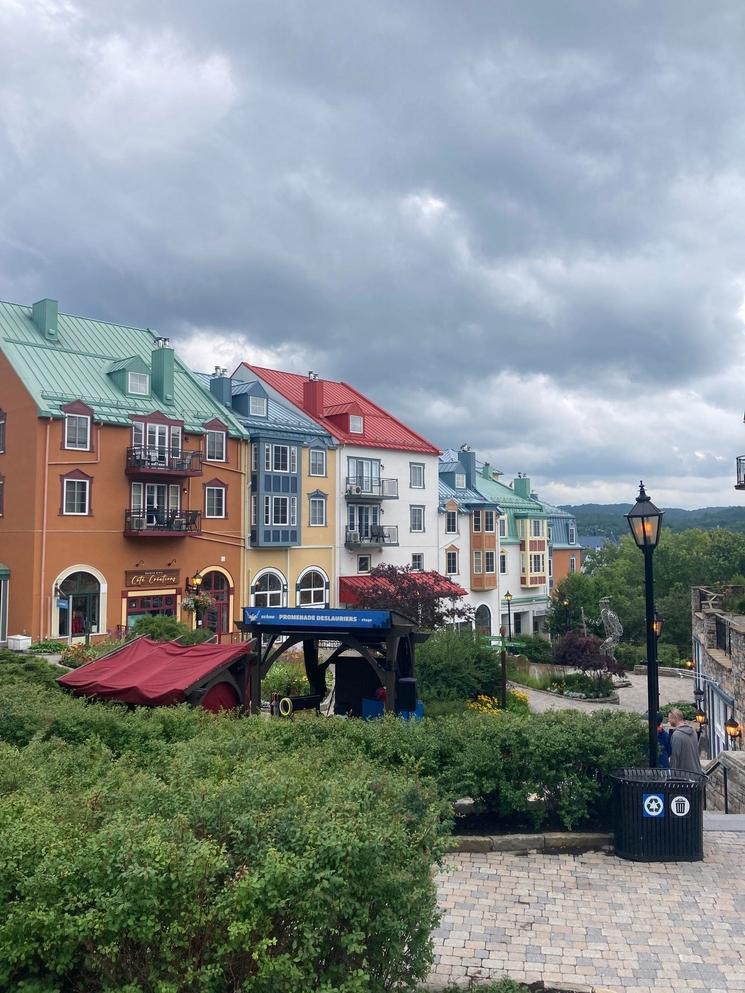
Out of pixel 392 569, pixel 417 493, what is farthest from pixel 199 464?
pixel 417 493

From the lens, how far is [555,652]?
137 feet

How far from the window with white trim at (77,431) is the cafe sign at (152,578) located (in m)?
5.72

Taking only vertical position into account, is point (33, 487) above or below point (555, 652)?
above

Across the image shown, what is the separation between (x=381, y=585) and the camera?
40875 millimetres

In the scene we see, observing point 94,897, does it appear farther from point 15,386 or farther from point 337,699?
point 15,386

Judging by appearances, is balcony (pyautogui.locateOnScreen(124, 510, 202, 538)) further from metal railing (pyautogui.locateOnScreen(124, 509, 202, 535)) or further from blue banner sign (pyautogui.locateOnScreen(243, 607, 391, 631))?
blue banner sign (pyautogui.locateOnScreen(243, 607, 391, 631))

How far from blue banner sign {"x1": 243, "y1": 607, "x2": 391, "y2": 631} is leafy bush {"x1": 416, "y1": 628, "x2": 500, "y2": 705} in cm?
843

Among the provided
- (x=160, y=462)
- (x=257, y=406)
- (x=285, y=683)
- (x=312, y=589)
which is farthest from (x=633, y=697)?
(x=160, y=462)

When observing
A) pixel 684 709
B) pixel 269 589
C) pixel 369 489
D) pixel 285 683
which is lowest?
pixel 684 709

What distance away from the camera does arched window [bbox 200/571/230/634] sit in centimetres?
3644

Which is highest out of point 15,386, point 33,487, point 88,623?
point 15,386

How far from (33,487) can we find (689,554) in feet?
179

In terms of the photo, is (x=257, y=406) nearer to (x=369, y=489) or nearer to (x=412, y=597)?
(x=369, y=489)

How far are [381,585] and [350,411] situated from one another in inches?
414
